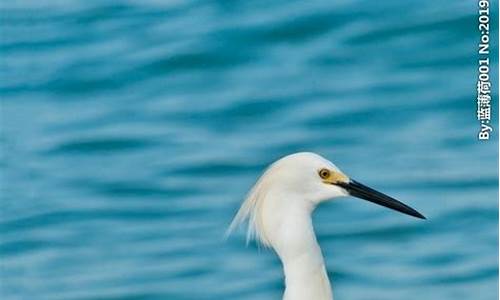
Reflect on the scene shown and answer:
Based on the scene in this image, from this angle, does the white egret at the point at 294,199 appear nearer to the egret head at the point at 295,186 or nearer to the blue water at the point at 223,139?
the egret head at the point at 295,186

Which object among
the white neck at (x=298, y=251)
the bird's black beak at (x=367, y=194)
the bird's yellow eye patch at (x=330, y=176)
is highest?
the bird's yellow eye patch at (x=330, y=176)

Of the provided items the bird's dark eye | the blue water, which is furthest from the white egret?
the blue water

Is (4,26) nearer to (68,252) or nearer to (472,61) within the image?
(68,252)

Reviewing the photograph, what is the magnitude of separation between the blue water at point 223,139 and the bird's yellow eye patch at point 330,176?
275 centimetres

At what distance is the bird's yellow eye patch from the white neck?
0.38ft

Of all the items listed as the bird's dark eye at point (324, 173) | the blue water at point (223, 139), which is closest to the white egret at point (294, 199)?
the bird's dark eye at point (324, 173)

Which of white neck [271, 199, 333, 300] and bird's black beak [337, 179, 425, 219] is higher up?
bird's black beak [337, 179, 425, 219]

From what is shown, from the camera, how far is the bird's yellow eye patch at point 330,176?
19.6 ft

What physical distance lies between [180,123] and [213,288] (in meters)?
1.75

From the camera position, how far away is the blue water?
9.39m

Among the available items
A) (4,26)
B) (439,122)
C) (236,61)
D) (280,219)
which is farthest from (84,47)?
(280,219)

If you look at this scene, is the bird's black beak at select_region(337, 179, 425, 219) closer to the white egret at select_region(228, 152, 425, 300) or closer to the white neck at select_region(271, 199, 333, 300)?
the white egret at select_region(228, 152, 425, 300)

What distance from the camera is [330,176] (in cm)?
598

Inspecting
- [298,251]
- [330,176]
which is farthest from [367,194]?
[298,251]
